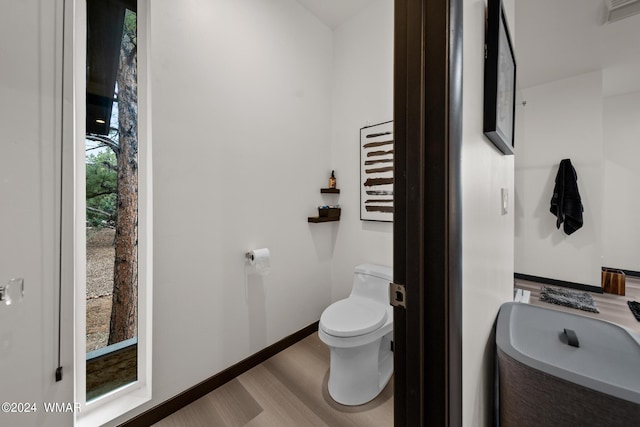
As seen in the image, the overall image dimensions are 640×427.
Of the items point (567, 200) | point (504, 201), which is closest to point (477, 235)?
point (504, 201)

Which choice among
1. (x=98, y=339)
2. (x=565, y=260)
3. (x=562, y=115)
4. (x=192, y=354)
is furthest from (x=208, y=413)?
(x=562, y=115)

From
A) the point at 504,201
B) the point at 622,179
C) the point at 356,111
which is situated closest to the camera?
the point at 504,201

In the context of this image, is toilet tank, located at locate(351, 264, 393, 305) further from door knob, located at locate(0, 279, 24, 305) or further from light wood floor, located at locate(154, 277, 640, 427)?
door knob, located at locate(0, 279, 24, 305)

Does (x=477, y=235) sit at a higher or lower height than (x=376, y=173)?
lower

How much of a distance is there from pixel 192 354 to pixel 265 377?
0.51 metres

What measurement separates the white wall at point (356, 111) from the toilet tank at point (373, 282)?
0.15 meters

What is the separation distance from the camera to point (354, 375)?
1465 millimetres

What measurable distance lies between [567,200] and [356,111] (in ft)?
9.65

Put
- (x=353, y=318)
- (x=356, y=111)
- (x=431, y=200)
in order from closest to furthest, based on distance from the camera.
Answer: (x=431, y=200)
(x=353, y=318)
(x=356, y=111)

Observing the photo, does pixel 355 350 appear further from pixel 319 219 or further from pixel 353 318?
pixel 319 219

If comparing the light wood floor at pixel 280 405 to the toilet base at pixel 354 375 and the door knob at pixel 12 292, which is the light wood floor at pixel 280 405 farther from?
the door knob at pixel 12 292

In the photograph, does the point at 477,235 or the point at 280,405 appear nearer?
the point at 477,235

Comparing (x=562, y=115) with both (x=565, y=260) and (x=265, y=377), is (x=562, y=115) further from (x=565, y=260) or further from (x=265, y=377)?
(x=265, y=377)

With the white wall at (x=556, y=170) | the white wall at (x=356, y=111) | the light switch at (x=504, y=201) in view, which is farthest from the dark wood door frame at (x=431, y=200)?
the white wall at (x=556, y=170)
